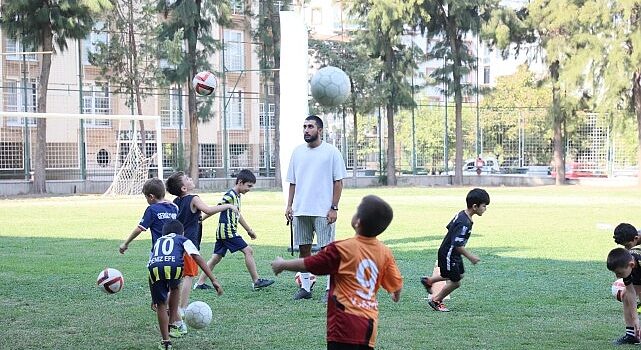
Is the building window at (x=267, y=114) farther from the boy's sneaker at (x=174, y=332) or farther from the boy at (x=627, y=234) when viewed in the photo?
the boy at (x=627, y=234)

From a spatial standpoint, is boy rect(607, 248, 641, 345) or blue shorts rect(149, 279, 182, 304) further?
boy rect(607, 248, 641, 345)

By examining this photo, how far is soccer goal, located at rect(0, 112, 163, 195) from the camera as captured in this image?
34719 mm

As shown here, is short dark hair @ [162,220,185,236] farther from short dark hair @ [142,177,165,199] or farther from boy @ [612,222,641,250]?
boy @ [612,222,641,250]

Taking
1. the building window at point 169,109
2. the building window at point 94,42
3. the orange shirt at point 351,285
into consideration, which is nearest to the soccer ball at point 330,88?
the orange shirt at point 351,285

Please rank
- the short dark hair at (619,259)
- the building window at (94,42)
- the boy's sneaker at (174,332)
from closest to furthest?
the short dark hair at (619,259), the boy's sneaker at (174,332), the building window at (94,42)

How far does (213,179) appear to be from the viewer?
140 feet

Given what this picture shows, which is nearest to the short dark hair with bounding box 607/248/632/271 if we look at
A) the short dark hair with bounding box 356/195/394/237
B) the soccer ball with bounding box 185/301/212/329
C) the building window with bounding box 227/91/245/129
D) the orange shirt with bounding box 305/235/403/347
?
the orange shirt with bounding box 305/235/403/347

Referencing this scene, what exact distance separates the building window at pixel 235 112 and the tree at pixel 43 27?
11.8 meters

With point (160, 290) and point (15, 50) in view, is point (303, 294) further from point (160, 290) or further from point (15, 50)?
point (15, 50)

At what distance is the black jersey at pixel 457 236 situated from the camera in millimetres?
8602

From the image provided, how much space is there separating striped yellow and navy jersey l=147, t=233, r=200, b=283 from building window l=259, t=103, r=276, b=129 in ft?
129

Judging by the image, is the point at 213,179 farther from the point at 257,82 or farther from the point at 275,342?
the point at 275,342

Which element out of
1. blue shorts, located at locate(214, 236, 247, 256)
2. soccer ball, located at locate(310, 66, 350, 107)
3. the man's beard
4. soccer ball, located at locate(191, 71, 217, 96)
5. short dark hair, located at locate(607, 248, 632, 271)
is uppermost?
soccer ball, located at locate(191, 71, 217, 96)

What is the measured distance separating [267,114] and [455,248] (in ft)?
125
